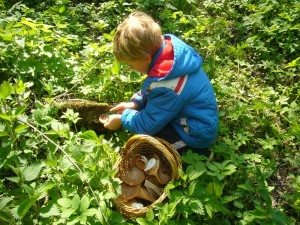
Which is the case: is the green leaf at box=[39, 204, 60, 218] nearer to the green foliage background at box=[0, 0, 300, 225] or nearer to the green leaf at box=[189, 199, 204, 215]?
the green foliage background at box=[0, 0, 300, 225]

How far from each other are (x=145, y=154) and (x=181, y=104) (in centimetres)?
51

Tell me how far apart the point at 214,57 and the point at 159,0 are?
1194 millimetres

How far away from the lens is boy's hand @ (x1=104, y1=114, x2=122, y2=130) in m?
2.78

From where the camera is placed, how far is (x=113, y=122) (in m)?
2.79

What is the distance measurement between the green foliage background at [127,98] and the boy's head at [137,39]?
0.65m

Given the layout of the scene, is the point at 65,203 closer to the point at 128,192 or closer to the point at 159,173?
the point at 128,192

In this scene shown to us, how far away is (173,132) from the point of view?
2719 millimetres

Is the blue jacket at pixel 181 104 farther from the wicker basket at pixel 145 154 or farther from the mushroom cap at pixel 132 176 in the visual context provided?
the mushroom cap at pixel 132 176

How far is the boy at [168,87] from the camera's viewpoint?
2.42m

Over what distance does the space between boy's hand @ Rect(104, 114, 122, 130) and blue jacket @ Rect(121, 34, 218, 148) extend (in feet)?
0.23

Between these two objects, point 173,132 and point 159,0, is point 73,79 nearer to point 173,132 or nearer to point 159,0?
point 173,132

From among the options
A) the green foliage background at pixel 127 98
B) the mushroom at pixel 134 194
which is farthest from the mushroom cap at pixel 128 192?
the green foliage background at pixel 127 98

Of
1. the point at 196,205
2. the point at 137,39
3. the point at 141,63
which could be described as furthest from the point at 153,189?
the point at 137,39

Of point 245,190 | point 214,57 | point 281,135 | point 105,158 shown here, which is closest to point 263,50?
point 214,57
